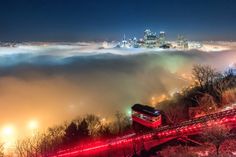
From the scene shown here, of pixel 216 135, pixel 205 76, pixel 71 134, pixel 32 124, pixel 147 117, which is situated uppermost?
pixel 205 76

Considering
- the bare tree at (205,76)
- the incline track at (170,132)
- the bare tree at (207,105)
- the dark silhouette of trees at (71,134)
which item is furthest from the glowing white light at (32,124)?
the bare tree at (205,76)

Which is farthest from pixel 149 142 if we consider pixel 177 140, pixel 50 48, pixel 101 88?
pixel 50 48

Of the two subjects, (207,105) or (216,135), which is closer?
(216,135)

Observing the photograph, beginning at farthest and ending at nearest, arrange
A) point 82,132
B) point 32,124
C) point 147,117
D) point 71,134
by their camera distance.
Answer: point 32,124, point 82,132, point 71,134, point 147,117

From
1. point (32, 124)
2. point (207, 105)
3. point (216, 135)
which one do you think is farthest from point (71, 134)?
point (216, 135)

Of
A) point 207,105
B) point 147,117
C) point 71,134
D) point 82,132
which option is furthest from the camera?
point 82,132

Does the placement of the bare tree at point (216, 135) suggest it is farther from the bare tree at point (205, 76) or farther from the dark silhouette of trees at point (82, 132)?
the bare tree at point (205, 76)

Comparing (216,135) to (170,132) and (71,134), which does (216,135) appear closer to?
(170,132)

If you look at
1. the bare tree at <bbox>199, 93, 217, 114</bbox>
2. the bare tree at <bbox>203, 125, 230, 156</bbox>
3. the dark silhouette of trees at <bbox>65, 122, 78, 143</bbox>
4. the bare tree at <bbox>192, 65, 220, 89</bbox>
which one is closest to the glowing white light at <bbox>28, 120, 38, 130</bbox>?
the dark silhouette of trees at <bbox>65, 122, 78, 143</bbox>

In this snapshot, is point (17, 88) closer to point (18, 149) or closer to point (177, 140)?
point (18, 149)
